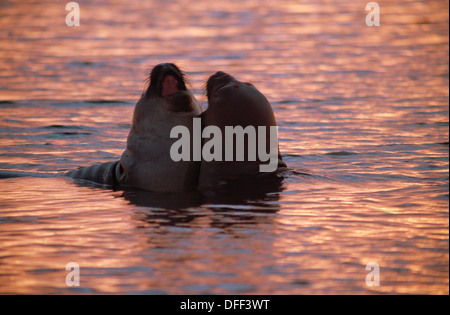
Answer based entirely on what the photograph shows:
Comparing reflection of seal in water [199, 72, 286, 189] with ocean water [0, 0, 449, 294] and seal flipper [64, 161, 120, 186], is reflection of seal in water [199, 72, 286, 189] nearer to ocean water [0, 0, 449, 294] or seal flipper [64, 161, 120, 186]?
ocean water [0, 0, 449, 294]

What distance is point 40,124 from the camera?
12.3 metres

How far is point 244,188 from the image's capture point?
8125 mm

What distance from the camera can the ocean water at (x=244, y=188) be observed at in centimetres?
586

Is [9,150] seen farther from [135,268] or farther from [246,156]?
[135,268]

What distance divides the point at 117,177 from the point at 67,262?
8.73ft

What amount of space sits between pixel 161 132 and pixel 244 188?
973mm

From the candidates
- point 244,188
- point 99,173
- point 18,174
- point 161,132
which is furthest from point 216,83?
point 18,174

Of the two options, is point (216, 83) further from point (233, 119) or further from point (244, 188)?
point (244, 188)

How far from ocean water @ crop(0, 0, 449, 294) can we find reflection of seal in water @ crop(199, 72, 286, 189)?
23 cm

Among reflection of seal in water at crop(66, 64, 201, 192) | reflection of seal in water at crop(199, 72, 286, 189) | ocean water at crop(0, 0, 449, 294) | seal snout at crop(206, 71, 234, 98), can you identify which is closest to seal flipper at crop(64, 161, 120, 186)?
ocean water at crop(0, 0, 449, 294)

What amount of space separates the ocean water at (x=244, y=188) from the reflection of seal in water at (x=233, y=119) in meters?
0.23

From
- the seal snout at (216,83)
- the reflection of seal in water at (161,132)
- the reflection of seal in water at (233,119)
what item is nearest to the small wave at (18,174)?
the reflection of seal in water at (161,132)

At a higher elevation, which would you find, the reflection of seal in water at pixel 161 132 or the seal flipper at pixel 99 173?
the reflection of seal in water at pixel 161 132

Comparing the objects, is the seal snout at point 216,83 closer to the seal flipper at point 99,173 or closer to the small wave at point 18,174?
the seal flipper at point 99,173
